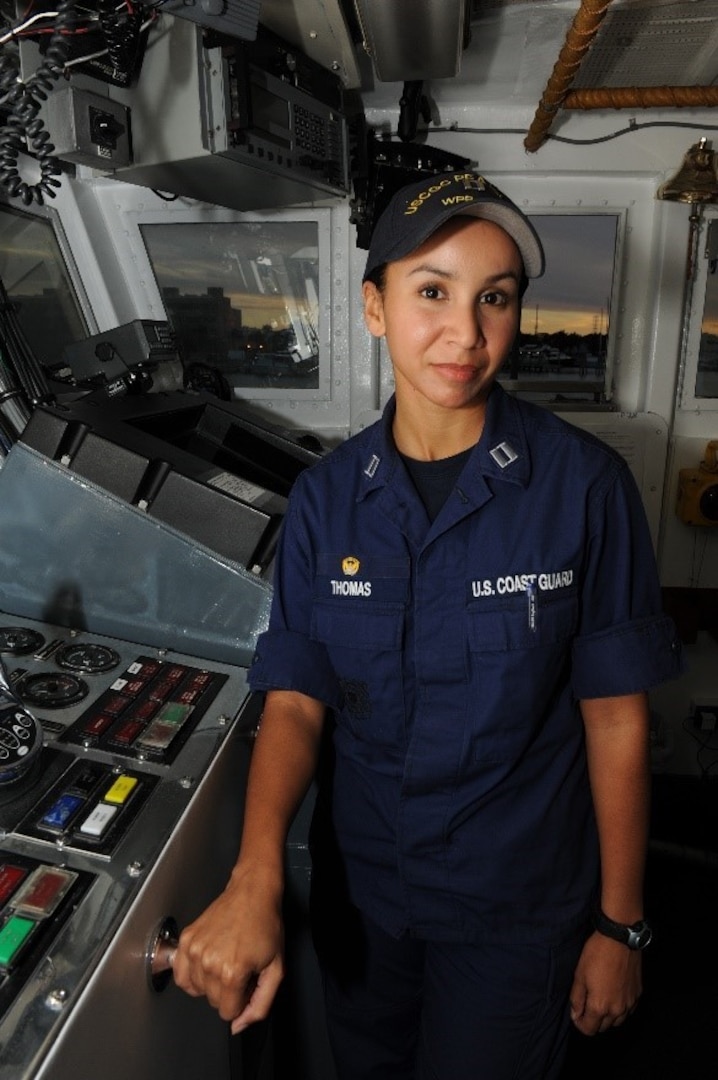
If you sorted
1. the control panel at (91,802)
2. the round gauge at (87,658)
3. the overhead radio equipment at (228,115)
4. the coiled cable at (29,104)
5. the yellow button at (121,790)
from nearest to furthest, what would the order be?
the control panel at (91,802)
the yellow button at (121,790)
the round gauge at (87,658)
the coiled cable at (29,104)
the overhead radio equipment at (228,115)

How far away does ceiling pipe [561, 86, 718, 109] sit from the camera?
230cm

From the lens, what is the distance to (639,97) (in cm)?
234

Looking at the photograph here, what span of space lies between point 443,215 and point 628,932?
98cm

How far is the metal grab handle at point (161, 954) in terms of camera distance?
0.85 metres

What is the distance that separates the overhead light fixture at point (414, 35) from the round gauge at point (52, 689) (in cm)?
156

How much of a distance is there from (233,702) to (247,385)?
78.0 inches

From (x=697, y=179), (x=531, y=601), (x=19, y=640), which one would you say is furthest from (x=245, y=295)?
(x=531, y=601)

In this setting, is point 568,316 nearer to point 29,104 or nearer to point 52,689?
point 29,104

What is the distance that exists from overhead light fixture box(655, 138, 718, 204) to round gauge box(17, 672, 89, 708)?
222cm

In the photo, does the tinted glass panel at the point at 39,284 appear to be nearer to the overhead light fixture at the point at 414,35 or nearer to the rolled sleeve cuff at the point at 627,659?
the overhead light fixture at the point at 414,35

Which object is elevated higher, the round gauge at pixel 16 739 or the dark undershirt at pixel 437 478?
the dark undershirt at pixel 437 478

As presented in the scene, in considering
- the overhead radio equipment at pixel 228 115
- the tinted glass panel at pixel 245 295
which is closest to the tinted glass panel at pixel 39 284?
the tinted glass panel at pixel 245 295

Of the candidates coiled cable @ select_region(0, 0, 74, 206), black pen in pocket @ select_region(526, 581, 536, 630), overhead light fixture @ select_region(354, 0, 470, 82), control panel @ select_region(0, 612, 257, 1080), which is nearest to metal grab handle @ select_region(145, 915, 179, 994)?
control panel @ select_region(0, 612, 257, 1080)

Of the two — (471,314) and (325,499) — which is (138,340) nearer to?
(325,499)
